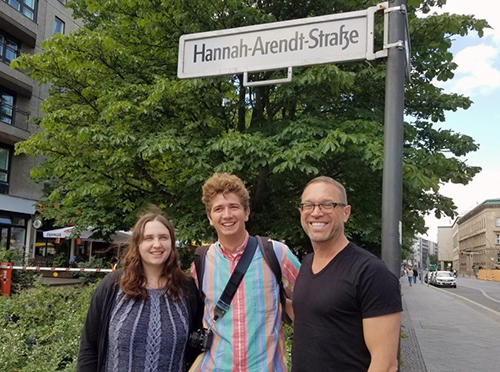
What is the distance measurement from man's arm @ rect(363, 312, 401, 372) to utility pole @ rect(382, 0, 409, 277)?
2.79ft

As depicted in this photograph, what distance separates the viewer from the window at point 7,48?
2347 centimetres

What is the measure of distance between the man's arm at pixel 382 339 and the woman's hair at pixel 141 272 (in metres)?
1.06

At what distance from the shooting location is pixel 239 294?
7.82 feet

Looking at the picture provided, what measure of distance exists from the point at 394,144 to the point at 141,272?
5.44 feet

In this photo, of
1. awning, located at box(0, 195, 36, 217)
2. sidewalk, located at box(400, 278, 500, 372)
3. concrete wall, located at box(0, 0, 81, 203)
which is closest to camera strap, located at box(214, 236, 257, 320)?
sidewalk, located at box(400, 278, 500, 372)

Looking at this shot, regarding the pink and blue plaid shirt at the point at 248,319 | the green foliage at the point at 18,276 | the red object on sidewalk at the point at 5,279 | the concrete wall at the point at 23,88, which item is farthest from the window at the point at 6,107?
the pink and blue plaid shirt at the point at 248,319

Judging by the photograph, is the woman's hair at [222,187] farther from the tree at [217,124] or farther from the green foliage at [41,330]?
the tree at [217,124]

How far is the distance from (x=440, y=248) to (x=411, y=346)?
487 ft

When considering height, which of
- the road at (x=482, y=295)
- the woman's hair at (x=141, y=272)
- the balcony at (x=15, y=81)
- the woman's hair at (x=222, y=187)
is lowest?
the road at (x=482, y=295)

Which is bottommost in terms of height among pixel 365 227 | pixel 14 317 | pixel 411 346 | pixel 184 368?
pixel 411 346

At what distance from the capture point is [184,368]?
2.40m

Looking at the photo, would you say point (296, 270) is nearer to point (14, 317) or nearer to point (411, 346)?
point (14, 317)

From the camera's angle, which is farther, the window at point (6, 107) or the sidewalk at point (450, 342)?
the window at point (6, 107)

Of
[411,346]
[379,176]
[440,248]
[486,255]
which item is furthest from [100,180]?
[440,248]
